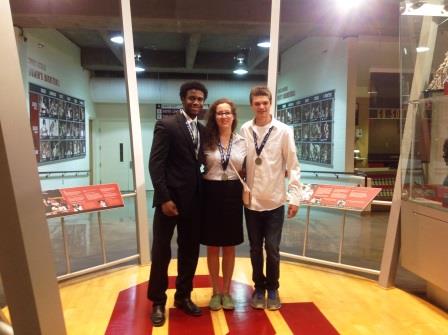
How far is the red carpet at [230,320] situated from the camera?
8.59ft

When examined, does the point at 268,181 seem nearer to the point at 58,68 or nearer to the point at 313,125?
the point at 313,125

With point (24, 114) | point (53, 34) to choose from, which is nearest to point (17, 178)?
Result: point (24, 114)

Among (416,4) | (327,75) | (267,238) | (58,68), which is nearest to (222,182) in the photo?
(267,238)

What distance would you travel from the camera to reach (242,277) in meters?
3.66

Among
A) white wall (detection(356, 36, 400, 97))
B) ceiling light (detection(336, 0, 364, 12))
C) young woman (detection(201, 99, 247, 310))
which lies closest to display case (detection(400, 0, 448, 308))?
young woman (detection(201, 99, 247, 310))

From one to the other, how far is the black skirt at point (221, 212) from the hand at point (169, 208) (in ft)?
0.85

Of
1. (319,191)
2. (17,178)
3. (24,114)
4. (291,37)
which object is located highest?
(291,37)

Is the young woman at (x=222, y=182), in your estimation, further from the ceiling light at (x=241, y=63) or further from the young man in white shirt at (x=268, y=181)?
the ceiling light at (x=241, y=63)

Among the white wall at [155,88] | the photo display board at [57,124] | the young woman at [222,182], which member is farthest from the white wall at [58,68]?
→ the young woman at [222,182]

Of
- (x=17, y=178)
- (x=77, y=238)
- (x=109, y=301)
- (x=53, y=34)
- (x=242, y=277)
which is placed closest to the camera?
(x=17, y=178)

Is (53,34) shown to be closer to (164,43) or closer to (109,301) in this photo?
(164,43)

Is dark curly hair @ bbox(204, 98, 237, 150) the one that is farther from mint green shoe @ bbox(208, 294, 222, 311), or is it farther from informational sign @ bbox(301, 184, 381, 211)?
informational sign @ bbox(301, 184, 381, 211)

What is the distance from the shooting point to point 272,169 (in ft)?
9.47

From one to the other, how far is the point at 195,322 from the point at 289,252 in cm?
199
